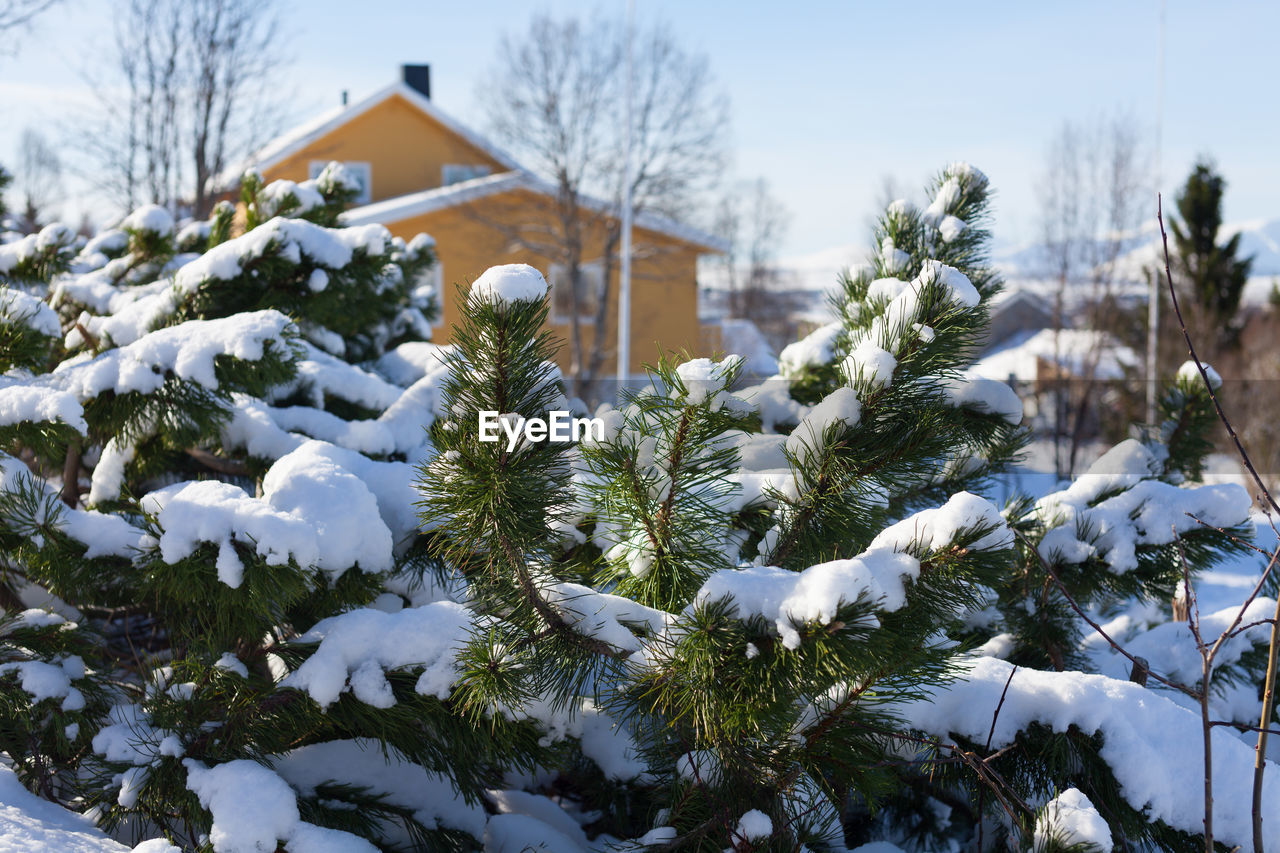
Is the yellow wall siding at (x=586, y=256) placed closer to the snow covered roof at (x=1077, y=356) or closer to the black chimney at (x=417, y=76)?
the black chimney at (x=417, y=76)

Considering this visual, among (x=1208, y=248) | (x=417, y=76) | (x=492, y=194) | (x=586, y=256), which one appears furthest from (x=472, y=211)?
(x=1208, y=248)

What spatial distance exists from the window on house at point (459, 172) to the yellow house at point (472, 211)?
2cm

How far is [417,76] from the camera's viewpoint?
843 inches

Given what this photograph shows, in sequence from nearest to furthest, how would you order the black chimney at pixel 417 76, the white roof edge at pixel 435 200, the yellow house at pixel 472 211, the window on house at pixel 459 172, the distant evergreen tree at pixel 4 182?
1. the distant evergreen tree at pixel 4 182
2. the white roof edge at pixel 435 200
3. the yellow house at pixel 472 211
4. the window on house at pixel 459 172
5. the black chimney at pixel 417 76

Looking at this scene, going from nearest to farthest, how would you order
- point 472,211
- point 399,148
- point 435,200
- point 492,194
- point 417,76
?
point 435,200, point 472,211, point 492,194, point 399,148, point 417,76

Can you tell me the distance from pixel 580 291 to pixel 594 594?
1796 centimetres

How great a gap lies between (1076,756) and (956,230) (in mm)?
1169

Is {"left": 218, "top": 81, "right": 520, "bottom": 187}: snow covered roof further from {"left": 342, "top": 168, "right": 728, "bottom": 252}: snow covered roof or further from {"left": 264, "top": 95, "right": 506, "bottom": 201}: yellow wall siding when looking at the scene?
{"left": 342, "top": 168, "right": 728, "bottom": 252}: snow covered roof

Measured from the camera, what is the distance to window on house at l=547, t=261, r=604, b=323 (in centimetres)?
1809

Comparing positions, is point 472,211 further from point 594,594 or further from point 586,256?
point 594,594

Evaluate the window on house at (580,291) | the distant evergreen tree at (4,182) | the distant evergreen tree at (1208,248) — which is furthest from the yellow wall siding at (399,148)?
the distant evergreen tree at (4,182)

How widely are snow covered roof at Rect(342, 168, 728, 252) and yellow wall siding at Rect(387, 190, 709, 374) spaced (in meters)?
0.29

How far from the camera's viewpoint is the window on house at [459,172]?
2011cm

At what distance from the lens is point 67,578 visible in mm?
1852
